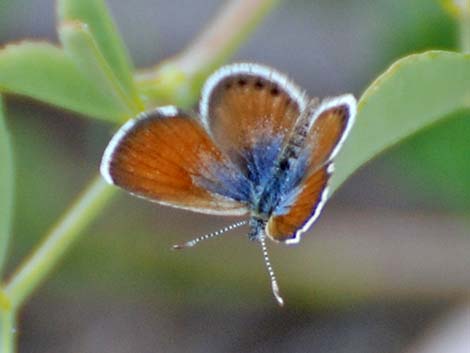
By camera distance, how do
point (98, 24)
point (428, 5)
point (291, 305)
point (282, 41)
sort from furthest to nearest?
point (282, 41)
point (291, 305)
point (428, 5)
point (98, 24)

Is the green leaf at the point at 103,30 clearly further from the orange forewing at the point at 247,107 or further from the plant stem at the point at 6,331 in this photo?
the plant stem at the point at 6,331

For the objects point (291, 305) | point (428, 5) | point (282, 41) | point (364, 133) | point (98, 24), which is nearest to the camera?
point (364, 133)

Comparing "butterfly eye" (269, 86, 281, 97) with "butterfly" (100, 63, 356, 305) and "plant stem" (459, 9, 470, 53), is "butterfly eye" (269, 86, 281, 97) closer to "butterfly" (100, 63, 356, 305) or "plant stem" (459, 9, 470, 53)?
"butterfly" (100, 63, 356, 305)

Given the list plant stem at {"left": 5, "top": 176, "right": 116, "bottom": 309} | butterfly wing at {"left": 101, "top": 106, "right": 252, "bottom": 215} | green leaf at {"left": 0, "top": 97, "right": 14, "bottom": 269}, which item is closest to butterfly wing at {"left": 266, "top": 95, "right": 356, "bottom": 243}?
butterfly wing at {"left": 101, "top": 106, "right": 252, "bottom": 215}

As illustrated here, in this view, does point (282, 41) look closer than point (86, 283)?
No

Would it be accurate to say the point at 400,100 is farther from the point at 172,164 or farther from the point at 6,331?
the point at 6,331

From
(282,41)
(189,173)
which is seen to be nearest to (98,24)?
(189,173)

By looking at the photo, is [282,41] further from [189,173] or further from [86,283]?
[189,173]
